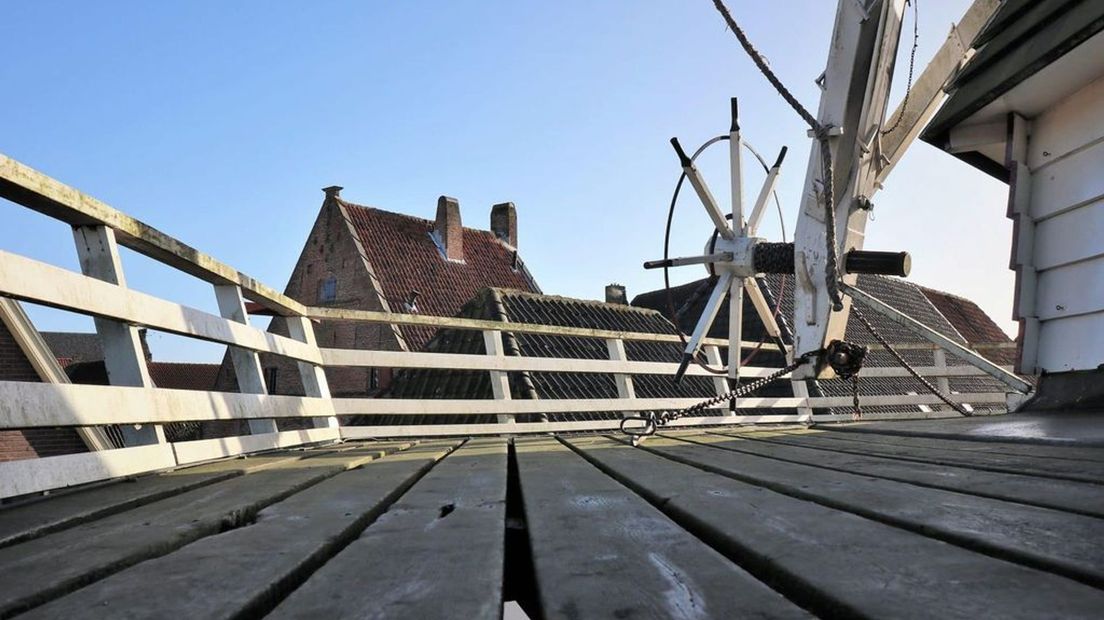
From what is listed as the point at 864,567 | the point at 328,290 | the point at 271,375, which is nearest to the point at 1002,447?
the point at 864,567

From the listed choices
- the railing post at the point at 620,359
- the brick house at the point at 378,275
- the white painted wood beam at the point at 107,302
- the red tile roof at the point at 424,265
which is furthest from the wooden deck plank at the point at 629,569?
the red tile roof at the point at 424,265

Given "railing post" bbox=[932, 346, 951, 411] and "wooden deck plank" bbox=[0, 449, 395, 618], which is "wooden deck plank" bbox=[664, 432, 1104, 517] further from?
"railing post" bbox=[932, 346, 951, 411]

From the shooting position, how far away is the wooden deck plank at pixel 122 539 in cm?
114

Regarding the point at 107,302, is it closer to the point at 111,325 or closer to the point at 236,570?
the point at 111,325

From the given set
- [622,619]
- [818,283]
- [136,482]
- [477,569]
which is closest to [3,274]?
[136,482]

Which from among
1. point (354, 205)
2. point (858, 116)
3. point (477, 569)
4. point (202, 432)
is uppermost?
point (354, 205)

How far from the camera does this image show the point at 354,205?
82.5ft

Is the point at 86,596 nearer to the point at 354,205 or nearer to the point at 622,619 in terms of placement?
the point at 622,619

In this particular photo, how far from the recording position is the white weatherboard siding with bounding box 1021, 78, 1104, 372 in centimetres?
543

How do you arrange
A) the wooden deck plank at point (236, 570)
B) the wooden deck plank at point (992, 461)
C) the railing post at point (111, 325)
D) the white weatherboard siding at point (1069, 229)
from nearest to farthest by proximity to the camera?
1. the wooden deck plank at point (236, 570)
2. the wooden deck plank at point (992, 461)
3. the railing post at point (111, 325)
4. the white weatherboard siding at point (1069, 229)

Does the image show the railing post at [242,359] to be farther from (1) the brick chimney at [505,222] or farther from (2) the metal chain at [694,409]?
(1) the brick chimney at [505,222]

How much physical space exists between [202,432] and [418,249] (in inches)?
361

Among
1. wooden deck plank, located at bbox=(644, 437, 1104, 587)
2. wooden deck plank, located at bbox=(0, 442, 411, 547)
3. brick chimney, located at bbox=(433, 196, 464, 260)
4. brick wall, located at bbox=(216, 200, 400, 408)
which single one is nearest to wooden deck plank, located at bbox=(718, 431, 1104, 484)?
wooden deck plank, located at bbox=(644, 437, 1104, 587)

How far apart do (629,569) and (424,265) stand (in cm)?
2407
